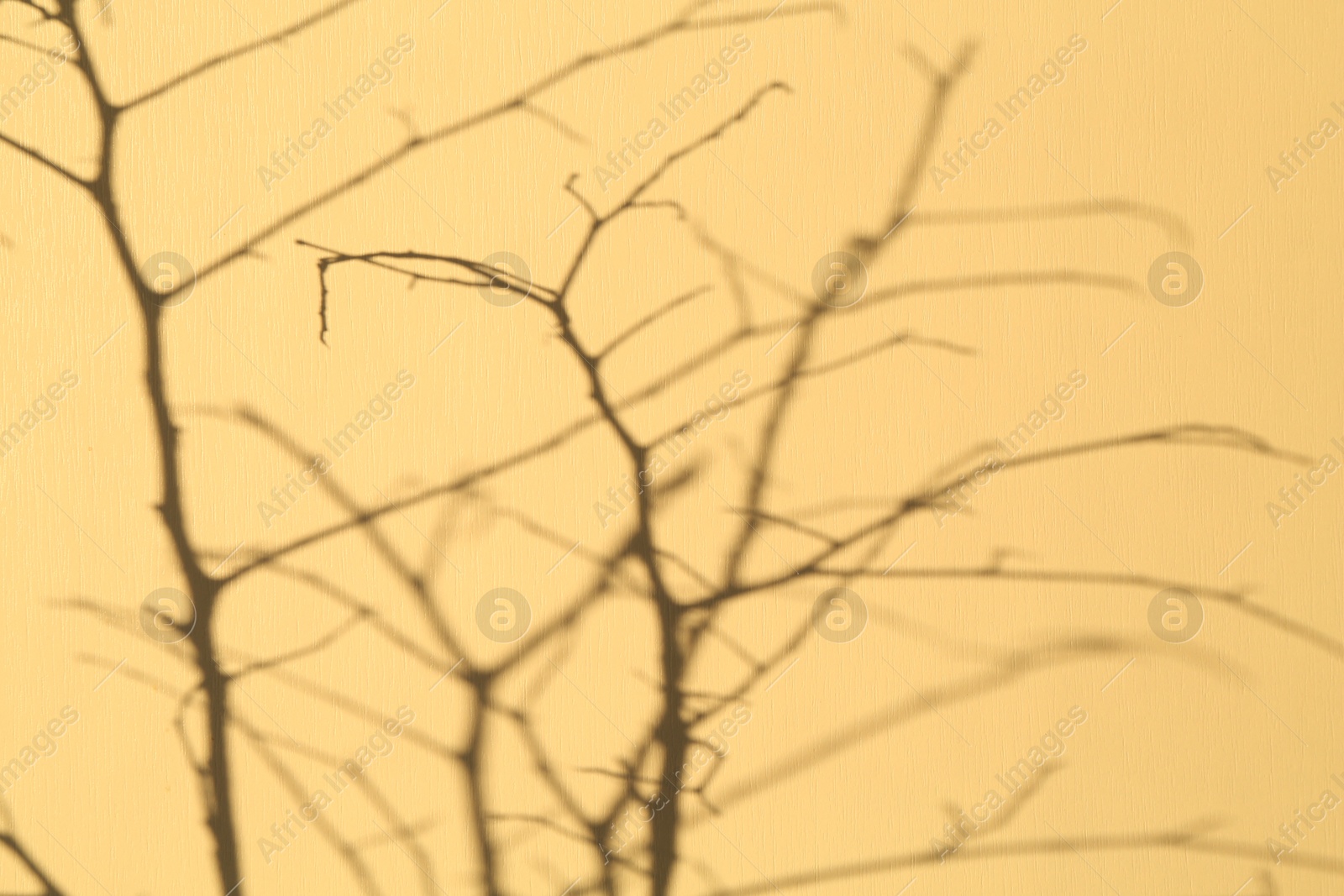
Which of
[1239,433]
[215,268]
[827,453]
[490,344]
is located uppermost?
[1239,433]

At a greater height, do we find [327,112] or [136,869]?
[327,112]

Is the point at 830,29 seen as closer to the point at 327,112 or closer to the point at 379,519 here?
the point at 327,112

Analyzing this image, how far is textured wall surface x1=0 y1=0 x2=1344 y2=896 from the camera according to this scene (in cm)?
163

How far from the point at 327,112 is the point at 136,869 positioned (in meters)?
1.20

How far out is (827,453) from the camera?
5.42 feet

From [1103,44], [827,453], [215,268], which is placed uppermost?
[1103,44]

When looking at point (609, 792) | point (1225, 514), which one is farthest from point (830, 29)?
point (609, 792)

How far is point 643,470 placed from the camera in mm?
1640

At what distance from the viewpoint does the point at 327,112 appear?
1.65m

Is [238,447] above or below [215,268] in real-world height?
below

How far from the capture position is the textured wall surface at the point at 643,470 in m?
1.63

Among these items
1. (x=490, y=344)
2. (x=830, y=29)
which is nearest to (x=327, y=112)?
(x=490, y=344)

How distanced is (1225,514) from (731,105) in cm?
100

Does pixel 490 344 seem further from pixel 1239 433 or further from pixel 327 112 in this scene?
pixel 1239 433
